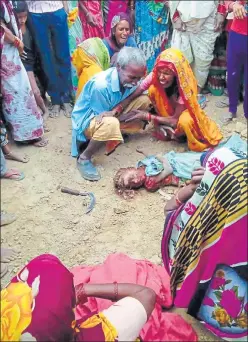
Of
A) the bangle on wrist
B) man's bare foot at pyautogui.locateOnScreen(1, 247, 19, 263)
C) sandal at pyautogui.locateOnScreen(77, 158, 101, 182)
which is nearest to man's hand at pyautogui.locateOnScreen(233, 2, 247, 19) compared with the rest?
the bangle on wrist

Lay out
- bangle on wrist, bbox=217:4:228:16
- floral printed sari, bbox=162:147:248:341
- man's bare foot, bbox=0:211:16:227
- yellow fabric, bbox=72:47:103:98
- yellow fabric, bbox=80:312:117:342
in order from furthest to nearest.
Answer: bangle on wrist, bbox=217:4:228:16
yellow fabric, bbox=72:47:103:98
man's bare foot, bbox=0:211:16:227
floral printed sari, bbox=162:147:248:341
yellow fabric, bbox=80:312:117:342

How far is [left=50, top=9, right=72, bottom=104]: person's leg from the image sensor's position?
159 inches

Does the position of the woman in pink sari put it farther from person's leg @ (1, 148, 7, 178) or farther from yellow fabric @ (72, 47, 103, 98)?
person's leg @ (1, 148, 7, 178)

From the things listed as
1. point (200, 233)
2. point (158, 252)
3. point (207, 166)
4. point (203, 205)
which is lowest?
point (158, 252)

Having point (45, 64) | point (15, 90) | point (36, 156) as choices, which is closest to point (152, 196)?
point (36, 156)

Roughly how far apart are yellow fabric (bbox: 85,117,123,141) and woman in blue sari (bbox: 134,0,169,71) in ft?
5.52

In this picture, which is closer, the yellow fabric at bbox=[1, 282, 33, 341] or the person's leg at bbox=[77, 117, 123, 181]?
the yellow fabric at bbox=[1, 282, 33, 341]

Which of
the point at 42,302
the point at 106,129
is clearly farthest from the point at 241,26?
the point at 42,302

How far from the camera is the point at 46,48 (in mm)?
4141

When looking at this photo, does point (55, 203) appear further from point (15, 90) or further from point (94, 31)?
point (94, 31)

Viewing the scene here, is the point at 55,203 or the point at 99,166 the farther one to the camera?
the point at 99,166

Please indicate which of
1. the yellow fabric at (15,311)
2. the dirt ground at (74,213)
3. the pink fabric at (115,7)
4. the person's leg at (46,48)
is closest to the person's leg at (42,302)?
the yellow fabric at (15,311)

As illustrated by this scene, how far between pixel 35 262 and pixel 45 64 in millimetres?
3041

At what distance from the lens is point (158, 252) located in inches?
117
